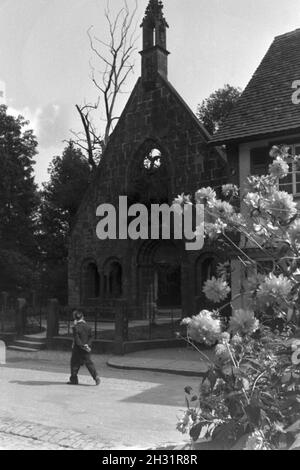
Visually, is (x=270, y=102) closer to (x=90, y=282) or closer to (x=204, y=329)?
(x=90, y=282)

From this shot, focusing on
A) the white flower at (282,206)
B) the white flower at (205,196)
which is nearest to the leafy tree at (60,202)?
the white flower at (205,196)

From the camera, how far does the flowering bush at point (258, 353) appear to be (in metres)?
3.13

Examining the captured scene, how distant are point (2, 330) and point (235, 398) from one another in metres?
19.0

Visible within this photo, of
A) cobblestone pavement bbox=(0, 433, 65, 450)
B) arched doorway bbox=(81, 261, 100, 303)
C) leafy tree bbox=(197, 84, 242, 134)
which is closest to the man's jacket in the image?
cobblestone pavement bbox=(0, 433, 65, 450)

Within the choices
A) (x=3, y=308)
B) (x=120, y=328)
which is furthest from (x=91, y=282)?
(x=120, y=328)

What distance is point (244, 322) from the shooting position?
3.31 metres

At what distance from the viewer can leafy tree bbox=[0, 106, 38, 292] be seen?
113 ft

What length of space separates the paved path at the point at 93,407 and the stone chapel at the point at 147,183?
324 inches

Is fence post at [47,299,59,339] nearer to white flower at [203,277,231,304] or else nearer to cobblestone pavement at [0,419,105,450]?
cobblestone pavement at [0,419,105,450]

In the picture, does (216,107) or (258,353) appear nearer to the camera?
(258,353)

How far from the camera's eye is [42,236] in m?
37.8

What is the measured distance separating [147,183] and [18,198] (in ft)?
56.1

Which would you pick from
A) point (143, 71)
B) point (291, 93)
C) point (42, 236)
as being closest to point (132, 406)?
point (291, 93)

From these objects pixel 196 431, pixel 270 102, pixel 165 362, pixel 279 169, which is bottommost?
pixel 165 362
